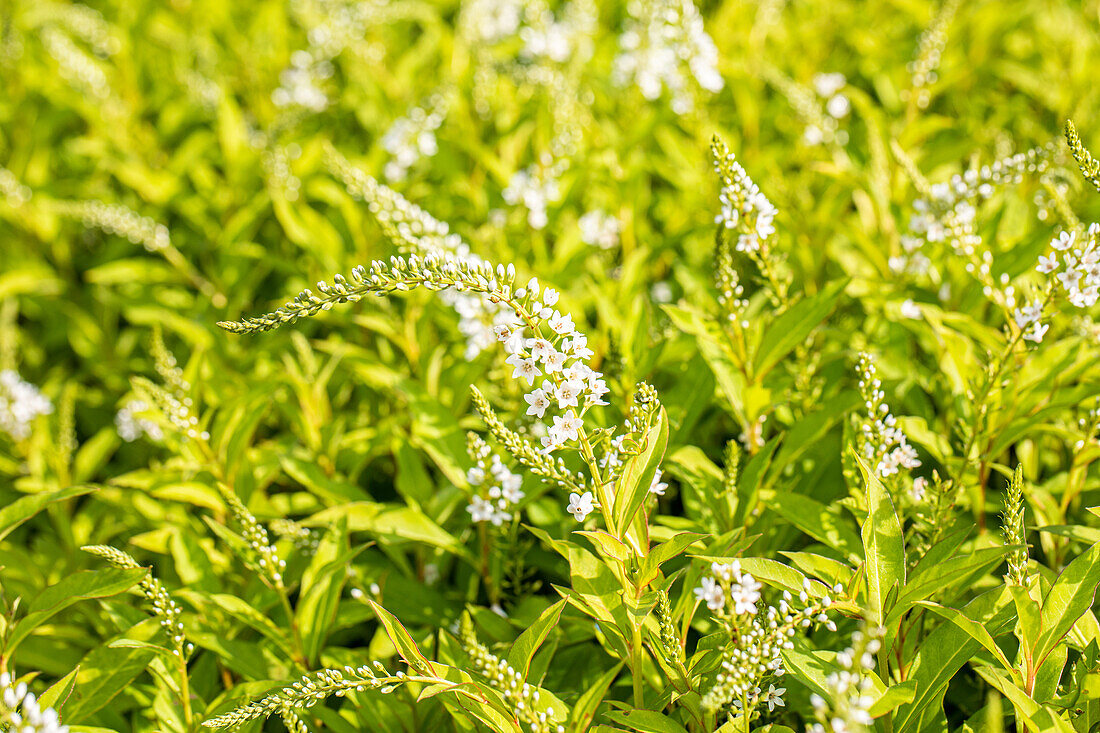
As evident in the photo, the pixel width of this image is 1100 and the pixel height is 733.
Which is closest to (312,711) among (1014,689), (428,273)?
(428,273)

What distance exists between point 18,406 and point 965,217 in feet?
14.7

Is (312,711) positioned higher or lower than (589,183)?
lower

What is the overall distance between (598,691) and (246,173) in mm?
3881

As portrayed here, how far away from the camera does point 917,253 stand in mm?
3676

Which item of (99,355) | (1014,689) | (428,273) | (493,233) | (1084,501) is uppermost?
(493,233)

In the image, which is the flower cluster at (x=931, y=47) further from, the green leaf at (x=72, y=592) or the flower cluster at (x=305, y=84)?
the green leaf at (x=72, y=592)

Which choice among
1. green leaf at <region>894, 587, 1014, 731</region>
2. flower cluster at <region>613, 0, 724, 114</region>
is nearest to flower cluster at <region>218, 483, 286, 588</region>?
green leaf at <region>894, 587, 1014, 731</region>

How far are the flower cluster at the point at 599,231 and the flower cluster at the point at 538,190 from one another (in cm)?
19

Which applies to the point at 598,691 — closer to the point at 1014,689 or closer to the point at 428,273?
the point at 1014,689

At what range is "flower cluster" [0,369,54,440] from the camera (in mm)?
4254

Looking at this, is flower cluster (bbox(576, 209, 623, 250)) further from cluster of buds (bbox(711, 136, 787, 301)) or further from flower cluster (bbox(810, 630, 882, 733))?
flower cluster (bbox(810, 630, 882, 733))

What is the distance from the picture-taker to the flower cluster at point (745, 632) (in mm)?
2162

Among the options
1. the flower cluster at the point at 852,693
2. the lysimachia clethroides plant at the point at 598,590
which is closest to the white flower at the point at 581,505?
the lysimachia clethroides plant at the point at 598,590

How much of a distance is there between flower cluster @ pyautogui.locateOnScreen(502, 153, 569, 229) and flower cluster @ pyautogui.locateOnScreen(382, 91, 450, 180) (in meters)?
0.59
